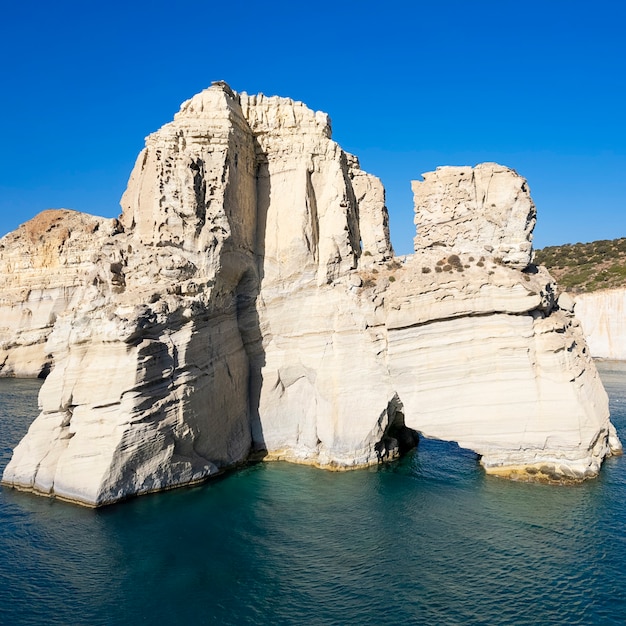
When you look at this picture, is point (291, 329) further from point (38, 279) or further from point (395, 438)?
point (38, 279)

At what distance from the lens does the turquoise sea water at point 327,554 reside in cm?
1020

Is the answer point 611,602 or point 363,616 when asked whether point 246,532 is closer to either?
point 363,616

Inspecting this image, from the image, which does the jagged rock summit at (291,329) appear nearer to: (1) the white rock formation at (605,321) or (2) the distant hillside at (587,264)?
(1) the white rock formation at (605,321)

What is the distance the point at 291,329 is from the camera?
19.5 metres

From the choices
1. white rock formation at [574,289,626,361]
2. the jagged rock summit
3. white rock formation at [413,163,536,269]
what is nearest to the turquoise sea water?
the jagged rock summit

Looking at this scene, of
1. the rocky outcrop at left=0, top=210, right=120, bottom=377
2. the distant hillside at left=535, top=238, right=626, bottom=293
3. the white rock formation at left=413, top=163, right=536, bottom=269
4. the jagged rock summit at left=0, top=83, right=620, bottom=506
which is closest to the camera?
the jagged rock summit at left=0, top=83, right=620, bottom=506

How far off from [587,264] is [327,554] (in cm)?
6017

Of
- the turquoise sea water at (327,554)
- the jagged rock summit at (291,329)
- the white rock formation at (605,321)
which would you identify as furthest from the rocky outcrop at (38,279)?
the white rock formation at (605,321)

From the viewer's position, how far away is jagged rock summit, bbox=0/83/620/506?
15.8 m

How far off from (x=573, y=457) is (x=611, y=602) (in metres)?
6.02

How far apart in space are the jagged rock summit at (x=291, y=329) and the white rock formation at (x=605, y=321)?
34.6 meters

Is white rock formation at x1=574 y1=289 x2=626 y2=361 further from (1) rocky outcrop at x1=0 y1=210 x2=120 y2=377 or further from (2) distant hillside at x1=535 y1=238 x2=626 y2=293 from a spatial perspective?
(1) rocky outcrop at x1=0 y1=210 x2=120 y2=377

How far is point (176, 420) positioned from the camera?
15867mm

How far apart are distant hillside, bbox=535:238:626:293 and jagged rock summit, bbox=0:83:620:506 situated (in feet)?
131
